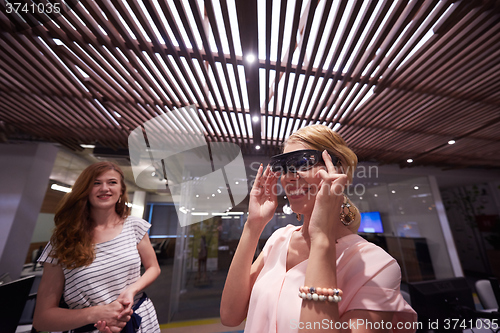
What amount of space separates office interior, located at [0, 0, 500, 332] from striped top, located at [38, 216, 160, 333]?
0.39 metres

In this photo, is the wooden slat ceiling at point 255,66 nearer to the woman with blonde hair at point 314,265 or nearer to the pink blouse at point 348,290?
the woman with blonde hair at point 314,265

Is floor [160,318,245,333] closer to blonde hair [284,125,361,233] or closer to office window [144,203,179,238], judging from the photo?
office window [144,203,179,238]

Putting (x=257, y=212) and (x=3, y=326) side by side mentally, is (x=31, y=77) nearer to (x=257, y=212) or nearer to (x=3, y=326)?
(x=3, y=326)

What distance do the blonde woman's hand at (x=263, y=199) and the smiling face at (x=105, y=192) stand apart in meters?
1.10

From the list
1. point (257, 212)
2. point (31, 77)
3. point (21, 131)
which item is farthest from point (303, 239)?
point (21, 131)

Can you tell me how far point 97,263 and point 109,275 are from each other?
108 millimetres

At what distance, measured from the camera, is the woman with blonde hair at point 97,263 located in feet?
3.61

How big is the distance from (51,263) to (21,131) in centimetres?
370

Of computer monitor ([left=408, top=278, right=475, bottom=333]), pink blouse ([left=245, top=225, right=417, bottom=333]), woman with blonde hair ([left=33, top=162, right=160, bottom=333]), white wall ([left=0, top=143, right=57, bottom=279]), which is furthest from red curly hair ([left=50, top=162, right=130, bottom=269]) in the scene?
white wall ([left=0, top=143, right=57, bottom=279])

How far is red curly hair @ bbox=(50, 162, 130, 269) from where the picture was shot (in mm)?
1129

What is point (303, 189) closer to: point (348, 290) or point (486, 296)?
point (348, 290)

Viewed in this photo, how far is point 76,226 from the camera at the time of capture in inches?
47.9

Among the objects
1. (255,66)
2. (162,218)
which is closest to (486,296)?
(255,66)

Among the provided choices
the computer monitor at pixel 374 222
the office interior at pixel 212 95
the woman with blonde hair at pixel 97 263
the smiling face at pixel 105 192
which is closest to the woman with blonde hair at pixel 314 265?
the office interior at pixel 212 95
